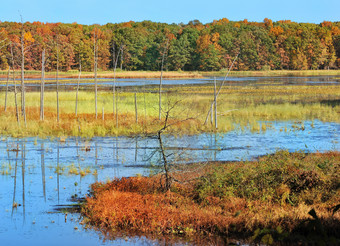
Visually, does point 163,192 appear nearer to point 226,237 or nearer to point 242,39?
point 226,237

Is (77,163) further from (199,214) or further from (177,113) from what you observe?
(177,113)

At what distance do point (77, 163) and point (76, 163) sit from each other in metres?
0.06

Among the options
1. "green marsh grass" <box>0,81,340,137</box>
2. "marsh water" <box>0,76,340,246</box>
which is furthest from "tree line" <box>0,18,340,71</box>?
"marsh water" <box>0,76,340,246</box>

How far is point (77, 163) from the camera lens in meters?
25.8

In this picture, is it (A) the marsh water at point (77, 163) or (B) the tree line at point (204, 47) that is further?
(B) the tree line at point (204, 47)

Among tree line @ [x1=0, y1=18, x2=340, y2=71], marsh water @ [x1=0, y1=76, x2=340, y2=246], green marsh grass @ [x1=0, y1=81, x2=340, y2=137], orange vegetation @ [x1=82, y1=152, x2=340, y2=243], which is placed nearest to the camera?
orange vegetation @ [x1=82, y1=152, x2=340, y2=243]

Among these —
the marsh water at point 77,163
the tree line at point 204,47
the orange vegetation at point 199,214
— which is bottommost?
the marsh water at point 77,163

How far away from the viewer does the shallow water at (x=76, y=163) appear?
15445 millimetres

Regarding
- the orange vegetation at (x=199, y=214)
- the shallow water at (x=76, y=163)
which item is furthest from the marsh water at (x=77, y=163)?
the orange vegetation at (x=199, y=214)

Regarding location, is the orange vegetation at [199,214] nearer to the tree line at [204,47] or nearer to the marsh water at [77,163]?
the marsh water at [77,163]

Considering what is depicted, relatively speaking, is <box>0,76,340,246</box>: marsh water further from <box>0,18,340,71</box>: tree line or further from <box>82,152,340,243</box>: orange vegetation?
<box>0,18,340,71</box>: tree line

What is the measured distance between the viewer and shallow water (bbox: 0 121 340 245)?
50.7 ft

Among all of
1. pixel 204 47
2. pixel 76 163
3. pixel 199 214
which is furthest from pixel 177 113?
pixel 204 47

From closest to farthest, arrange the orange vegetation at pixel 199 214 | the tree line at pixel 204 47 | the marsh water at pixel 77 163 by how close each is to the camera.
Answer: the orange vegetation at pixel 199 214, the marsh water at pixel 77 163, the tree line at pixel 204 47
